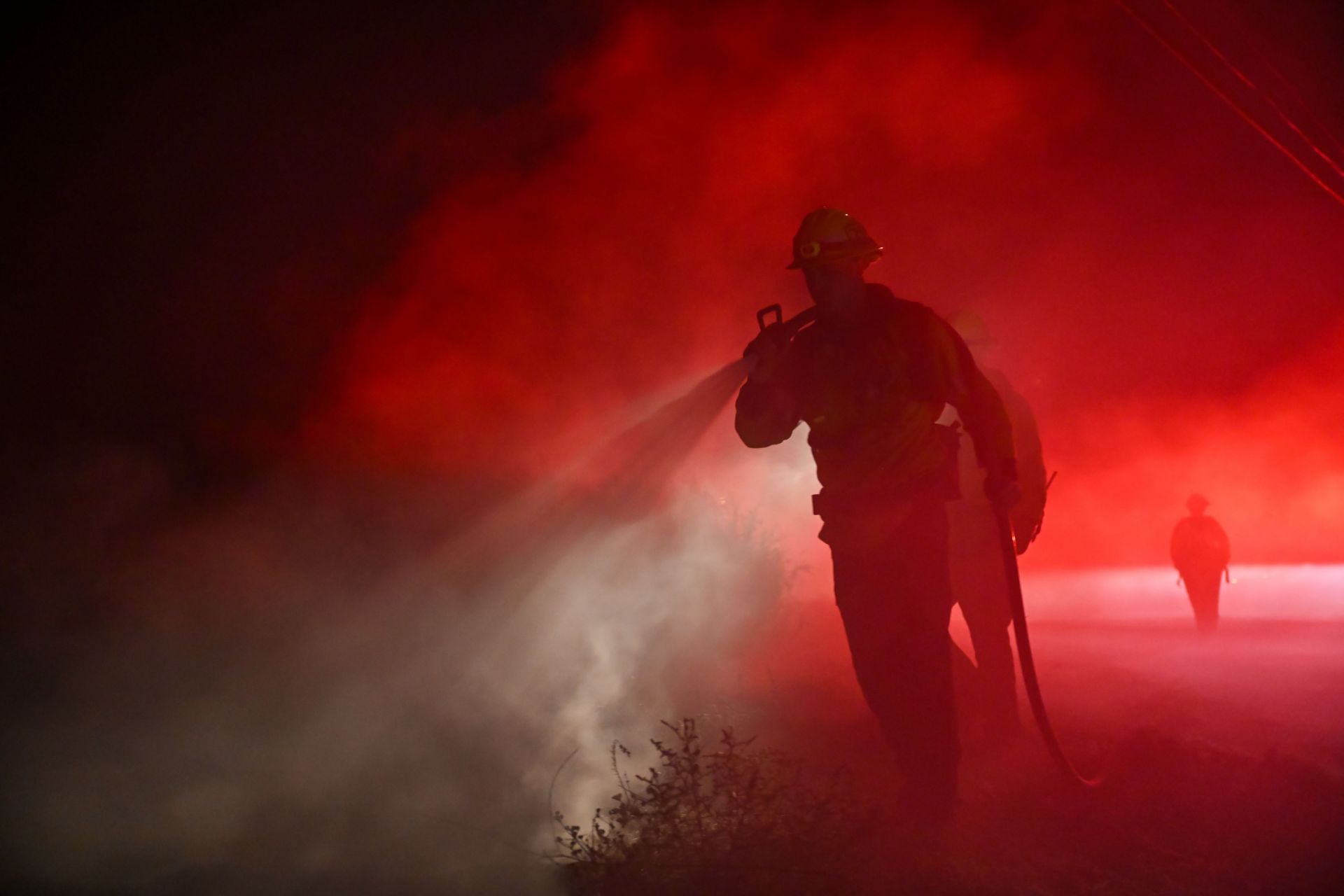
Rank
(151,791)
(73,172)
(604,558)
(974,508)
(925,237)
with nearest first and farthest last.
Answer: (974,508) → (151,791) → (73,172) → (604,558) → (925,237)

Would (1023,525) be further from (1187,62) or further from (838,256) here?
(1187,62)

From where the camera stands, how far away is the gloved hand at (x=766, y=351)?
12.3 feet

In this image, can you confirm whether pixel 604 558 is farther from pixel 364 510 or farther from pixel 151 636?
pixel 151 636

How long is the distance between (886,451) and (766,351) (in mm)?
573

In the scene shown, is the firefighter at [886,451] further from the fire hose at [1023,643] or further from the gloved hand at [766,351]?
the fire hose at [1023,643]

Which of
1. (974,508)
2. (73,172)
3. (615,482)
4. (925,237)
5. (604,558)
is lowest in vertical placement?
(974,508)

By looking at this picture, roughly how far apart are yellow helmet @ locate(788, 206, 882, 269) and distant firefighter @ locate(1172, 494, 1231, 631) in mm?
6994

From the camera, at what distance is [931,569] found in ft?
12.8

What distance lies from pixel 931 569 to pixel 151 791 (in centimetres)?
536

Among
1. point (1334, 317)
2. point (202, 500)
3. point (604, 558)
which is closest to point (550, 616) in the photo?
point (604, 558)

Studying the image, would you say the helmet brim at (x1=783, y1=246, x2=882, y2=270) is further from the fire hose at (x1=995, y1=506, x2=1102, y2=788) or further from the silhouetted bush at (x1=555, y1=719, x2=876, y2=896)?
the silhouetted bush at (x1=555, y1=719, x2=876, y2=896)

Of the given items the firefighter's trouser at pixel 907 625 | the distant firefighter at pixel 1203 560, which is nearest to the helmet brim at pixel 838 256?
the firefighter's trouser at pixel 907 625

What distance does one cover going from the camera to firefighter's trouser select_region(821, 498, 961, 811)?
12.6ft

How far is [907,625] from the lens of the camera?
3.87m
